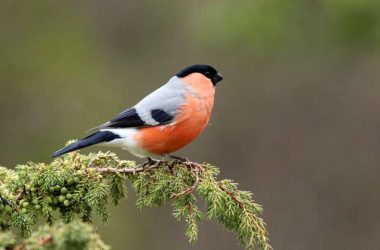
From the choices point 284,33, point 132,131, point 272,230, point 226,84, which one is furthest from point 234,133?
point 132,131

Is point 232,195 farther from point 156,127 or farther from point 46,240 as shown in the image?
point 46,240

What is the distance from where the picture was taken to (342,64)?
754cm

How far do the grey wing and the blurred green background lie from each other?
2.97 m

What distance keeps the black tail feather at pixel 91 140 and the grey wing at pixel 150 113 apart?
0.05m

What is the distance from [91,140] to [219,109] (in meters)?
4.66

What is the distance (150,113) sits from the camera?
12.9 feet

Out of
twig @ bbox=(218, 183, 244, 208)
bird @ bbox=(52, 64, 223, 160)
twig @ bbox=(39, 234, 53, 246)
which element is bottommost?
twig @ bbox=(218, 183, 244, 208)

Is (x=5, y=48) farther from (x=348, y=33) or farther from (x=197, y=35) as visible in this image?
(x=348, y=33)

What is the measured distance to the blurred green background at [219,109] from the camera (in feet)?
24.8

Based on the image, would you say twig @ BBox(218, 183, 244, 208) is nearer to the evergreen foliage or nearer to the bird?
the evergreen foliage

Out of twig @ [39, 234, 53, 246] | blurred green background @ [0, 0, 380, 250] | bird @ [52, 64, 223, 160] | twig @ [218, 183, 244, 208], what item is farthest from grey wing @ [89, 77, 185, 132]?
blurred green background @ [0, 0, 380, 250]

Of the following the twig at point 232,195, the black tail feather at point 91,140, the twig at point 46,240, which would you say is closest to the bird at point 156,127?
the black tail feather at point 91,140

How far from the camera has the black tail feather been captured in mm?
3327

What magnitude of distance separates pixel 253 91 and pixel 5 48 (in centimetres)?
279
